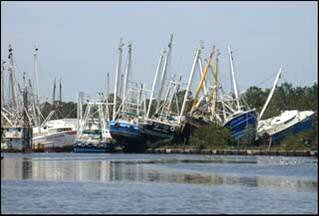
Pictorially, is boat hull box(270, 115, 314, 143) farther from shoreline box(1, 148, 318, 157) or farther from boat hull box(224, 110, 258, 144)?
shoreline box(1, 148, 318, 157)

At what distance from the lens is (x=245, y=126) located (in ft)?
614

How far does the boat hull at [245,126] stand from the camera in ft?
614

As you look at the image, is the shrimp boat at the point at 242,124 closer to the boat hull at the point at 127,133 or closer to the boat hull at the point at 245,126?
the boat hull at the point at 245,126

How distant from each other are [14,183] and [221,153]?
11352 centimetres

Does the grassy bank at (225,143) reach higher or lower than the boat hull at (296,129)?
lower

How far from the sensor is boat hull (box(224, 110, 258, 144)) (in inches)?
7372

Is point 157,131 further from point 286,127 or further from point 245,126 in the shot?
point 286,127

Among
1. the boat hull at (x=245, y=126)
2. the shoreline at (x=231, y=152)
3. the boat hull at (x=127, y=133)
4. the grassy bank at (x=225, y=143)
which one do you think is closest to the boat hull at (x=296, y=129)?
the grassy bank at (x=225, y=143)

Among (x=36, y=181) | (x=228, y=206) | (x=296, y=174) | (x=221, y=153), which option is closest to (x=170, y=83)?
(x=221, y=153)

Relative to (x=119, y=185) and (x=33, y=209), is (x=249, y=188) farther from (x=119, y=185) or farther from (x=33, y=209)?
(x=33, y=209)

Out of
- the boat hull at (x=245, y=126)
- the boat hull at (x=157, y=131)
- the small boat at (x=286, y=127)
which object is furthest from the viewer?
the small boat at (x=286, y=127)

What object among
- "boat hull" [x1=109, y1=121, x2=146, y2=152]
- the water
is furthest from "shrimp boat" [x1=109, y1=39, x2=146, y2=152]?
the water

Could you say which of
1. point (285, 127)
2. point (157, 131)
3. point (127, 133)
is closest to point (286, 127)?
point (285, 127)

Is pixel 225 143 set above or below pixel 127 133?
below
